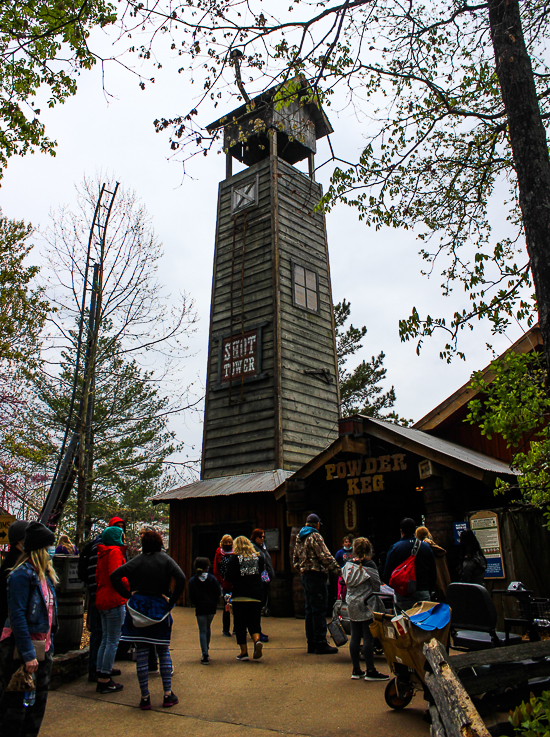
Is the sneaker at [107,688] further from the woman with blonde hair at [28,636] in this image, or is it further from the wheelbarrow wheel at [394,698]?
the wheelbarrow wheel at [394,698]

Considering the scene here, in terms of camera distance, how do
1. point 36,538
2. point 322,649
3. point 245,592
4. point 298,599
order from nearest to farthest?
1. point 36,538
2. point 245,592
3. point 322,649
4. point 298,599

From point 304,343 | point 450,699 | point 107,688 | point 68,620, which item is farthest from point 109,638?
point 304,343

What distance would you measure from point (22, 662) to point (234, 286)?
1441cm

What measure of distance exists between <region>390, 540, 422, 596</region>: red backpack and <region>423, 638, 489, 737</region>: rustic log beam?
250cm

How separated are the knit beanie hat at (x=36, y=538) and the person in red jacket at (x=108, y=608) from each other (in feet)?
7.50

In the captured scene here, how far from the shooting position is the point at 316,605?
7.90 m

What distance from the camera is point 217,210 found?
1912 centimetres

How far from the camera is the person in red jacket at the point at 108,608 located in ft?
20.0

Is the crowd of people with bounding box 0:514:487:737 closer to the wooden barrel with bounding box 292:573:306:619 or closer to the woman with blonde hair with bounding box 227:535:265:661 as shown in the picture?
the woman with blonde hair with bounding box 227:535:265:661

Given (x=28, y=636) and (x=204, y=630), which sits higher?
(x=28, y=636)

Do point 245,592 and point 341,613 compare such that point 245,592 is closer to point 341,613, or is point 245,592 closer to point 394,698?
point 341,613

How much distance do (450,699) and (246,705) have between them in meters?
2.59

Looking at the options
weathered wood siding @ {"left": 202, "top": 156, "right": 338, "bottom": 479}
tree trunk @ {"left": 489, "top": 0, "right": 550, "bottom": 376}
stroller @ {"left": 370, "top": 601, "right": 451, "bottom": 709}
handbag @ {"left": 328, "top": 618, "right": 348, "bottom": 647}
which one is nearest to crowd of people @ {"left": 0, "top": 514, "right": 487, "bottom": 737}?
handbag @ {"left": 328, "top": 618, "right": 348, "bottom": 647}

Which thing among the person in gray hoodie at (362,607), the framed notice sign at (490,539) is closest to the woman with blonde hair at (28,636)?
the person in gray hoodie at (362,607)
